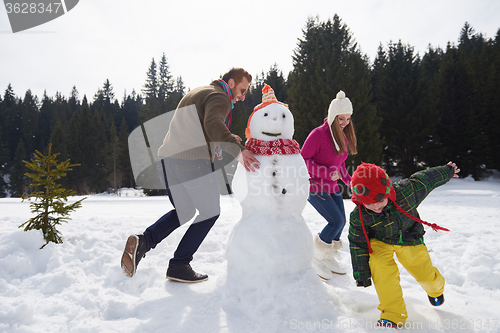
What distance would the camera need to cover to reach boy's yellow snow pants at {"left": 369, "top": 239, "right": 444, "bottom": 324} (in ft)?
6.34

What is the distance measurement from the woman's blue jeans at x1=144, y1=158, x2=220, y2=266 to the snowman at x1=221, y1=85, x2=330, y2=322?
267 millimetres

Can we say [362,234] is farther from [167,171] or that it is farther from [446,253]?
[446,253]

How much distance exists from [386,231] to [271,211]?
90 cm

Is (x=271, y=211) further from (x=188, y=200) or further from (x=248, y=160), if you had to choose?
(x=188, y=200)

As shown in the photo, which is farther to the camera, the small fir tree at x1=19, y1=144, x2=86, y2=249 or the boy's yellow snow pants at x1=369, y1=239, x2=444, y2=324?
the small fir tree at x1=19, y1=144, x2=86, y2=249

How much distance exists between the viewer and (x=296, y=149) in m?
2.59

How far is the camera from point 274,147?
8.19 ft

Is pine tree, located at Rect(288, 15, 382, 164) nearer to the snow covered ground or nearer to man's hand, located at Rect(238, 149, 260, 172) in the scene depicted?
the snow covered ground

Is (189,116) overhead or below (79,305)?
overhead

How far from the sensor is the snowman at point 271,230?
2.09 metres

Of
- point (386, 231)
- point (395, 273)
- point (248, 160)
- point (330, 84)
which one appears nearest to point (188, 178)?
point (248, 160)

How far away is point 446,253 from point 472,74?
21850 mm

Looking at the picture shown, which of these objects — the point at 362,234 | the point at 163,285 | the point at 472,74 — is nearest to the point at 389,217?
the point at 362,234

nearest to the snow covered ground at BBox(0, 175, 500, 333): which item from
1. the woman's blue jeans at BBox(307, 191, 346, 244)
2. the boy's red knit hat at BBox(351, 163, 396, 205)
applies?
the woman's blue jeans at BBox(307, 191, 346, 244)
